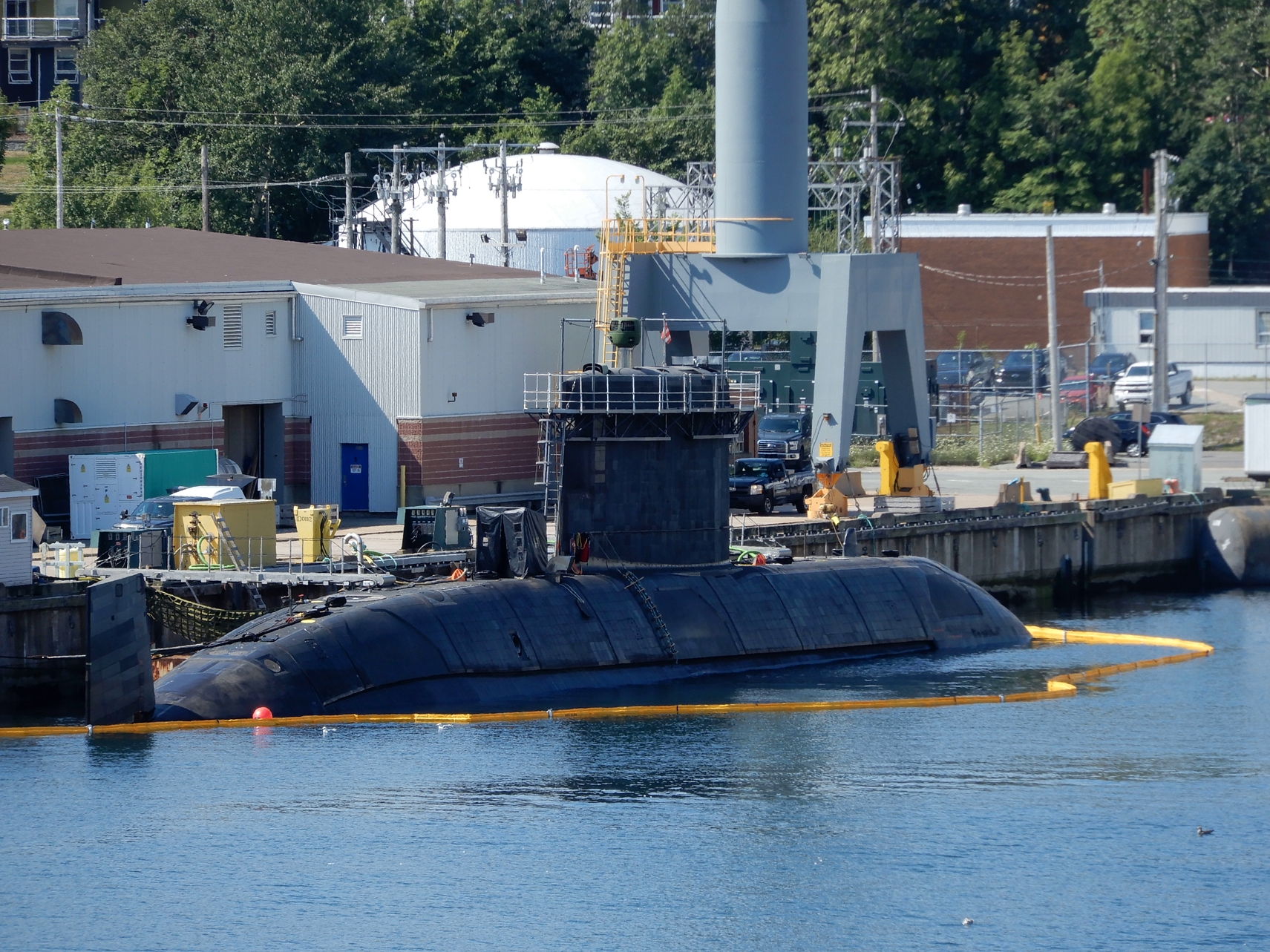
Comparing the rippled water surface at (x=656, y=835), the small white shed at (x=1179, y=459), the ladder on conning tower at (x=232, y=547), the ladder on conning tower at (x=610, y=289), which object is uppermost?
the ladder on conning tower at (x=610, y=289)

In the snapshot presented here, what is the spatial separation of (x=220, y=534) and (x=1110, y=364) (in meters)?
51.8

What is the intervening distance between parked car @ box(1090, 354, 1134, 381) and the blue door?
4063 cm

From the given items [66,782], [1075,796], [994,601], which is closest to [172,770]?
[66,782]

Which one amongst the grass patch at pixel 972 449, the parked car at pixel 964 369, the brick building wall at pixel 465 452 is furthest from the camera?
the parked car at pixel 964 369

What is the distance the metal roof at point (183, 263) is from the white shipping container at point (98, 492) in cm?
482

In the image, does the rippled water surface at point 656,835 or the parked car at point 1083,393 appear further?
the parked car at point 1083,393

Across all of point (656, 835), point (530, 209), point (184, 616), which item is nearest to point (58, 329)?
point (184, 616)

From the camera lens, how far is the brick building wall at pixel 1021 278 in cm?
8650

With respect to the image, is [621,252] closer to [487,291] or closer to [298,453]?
[487,291]

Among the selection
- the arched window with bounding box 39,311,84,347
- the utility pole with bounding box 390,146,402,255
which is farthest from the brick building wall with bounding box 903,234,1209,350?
the arched window with bounding box 39,311,84,347

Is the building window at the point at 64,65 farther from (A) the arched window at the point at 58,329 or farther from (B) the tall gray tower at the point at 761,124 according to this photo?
(B) the tall gray tower at the point at 761,124

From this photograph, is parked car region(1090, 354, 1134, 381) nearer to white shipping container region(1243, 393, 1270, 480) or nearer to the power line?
white shipping container region(1243, 393, 1270, 480)

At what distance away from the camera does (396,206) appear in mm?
74125

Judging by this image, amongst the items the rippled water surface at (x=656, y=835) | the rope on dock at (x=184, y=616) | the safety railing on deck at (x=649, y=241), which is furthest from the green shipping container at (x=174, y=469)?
the rippled water surface at (x=656, y=835)
